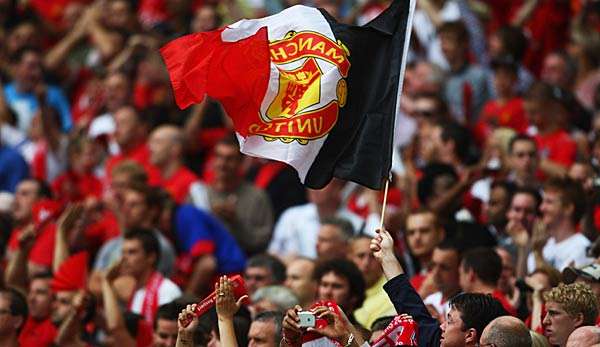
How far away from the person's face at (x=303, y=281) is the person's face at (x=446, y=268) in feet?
3.10

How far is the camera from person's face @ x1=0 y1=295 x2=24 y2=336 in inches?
531

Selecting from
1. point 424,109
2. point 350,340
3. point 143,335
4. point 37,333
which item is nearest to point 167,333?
point 143,335

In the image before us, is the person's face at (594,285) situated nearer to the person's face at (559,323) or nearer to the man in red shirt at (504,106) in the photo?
the person's face at (559,323)

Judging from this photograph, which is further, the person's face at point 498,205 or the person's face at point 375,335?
the person's face at point 498,205

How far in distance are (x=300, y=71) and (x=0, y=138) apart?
8308mm

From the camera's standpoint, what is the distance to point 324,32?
11.8 m

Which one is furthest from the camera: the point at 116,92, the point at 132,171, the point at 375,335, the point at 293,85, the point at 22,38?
the point at 22,38

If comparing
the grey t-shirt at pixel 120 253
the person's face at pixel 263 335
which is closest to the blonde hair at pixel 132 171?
the grey t-shirt at pixel 120 253

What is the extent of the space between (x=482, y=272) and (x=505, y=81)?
210 inches

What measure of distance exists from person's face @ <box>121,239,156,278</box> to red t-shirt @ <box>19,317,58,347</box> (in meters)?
0.78

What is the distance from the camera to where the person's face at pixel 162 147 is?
17531mm

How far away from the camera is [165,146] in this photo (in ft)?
57.5

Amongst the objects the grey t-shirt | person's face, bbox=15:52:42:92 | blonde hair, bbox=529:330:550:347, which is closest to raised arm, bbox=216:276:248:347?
blonde hair, bbox=529:330:550:347

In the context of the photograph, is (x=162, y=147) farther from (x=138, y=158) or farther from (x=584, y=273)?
(x=584, y=273)
